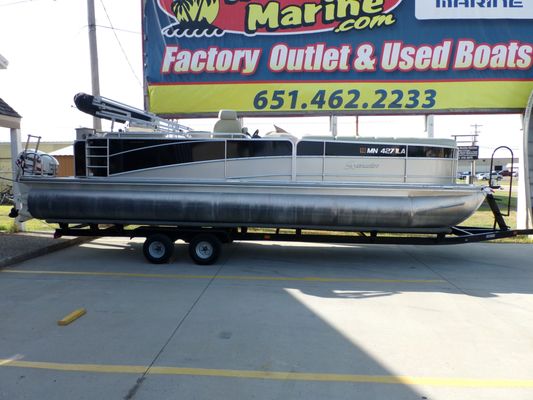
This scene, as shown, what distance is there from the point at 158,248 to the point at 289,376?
453 cm

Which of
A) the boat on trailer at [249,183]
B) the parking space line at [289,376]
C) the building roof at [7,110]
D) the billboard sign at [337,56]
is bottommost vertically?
the parking space line at [289,376]

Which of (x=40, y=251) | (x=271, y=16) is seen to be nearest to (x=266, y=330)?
(x=40, y=251)

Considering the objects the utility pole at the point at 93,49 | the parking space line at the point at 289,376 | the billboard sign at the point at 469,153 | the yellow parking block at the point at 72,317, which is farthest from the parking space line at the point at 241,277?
the utility pole at the point at 93,49

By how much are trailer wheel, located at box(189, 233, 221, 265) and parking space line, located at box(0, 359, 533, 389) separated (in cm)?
375

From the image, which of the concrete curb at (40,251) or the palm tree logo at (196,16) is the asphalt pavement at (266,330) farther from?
the palm tree logo at (196,16)

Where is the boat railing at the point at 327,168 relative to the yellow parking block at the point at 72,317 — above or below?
above

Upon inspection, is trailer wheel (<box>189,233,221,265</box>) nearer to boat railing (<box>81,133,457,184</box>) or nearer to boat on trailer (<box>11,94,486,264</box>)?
boat on trailer (<box>11,94,486,264</box>)

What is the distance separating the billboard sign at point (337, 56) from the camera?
421 inches

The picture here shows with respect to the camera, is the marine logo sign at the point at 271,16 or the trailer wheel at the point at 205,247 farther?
the marine logo sign at the point at 271,16

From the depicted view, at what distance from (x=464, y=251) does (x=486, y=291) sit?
317cm

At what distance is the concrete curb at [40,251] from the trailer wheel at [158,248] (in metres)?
2.22

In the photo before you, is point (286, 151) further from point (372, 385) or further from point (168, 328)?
point (372, 385)

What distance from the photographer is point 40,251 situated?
8094 mm

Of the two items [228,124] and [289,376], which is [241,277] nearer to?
[228,124]
